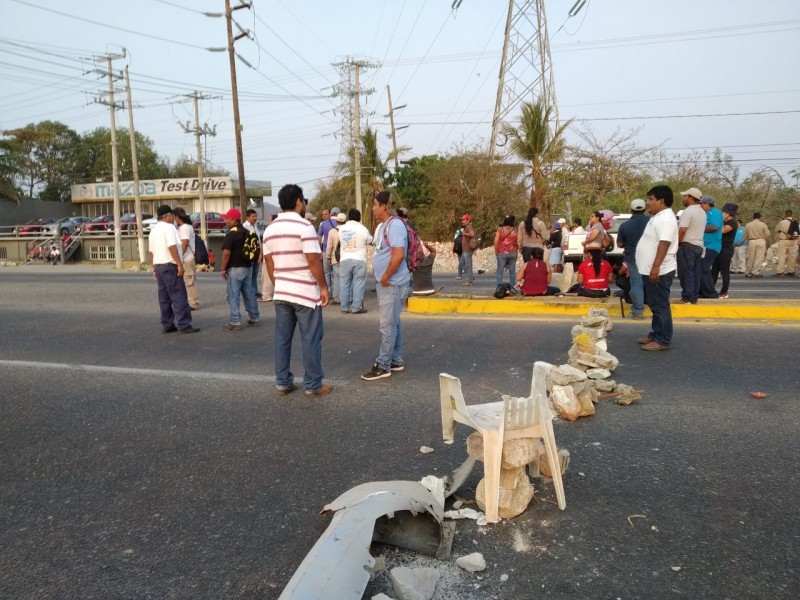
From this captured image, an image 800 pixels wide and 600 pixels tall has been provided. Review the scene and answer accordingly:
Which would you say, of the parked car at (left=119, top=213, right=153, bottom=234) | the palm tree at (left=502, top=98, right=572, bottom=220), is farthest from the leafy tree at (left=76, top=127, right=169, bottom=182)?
the palm tree at (left=502, top=98, right=572, bottom=220)

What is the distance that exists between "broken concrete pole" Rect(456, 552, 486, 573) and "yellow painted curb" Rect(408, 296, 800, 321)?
23.0ft

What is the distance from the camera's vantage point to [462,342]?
7.65m

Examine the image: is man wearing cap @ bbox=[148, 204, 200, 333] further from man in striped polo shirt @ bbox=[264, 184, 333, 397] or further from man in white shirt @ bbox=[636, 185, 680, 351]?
man in white shirt @ bbox=[636, 185, 680, 351]

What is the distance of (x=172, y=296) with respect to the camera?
8.67 metres

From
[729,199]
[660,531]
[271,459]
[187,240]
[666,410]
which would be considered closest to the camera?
[660,531]

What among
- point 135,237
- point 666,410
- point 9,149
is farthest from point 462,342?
point 9,149

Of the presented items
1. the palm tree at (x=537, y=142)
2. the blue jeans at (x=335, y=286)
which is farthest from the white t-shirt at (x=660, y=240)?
the palm tree at (x=537, y=142)

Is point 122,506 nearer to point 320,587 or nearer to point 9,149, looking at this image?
point 320,587

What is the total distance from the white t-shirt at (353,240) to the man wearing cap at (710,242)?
546cm

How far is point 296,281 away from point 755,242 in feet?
47.1

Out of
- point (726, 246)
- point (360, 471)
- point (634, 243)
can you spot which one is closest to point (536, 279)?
point (634, 243)

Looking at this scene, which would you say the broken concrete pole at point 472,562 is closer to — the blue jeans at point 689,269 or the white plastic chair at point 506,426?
the white plastic chair at point 506,426

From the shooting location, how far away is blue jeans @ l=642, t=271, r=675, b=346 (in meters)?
6.57

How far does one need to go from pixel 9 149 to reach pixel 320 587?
59234 mm
